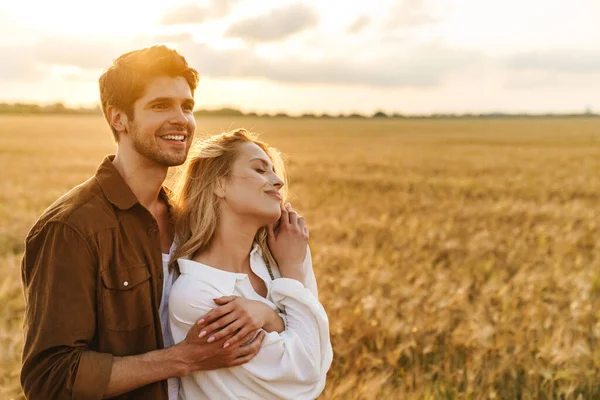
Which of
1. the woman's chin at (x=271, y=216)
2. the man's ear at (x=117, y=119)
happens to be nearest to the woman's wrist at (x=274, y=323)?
the woman's chin at (x=271, y=216)

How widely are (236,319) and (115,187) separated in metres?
0.78

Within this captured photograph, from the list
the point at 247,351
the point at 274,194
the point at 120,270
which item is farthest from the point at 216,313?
the point at 274,194

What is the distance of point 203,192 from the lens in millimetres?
3133

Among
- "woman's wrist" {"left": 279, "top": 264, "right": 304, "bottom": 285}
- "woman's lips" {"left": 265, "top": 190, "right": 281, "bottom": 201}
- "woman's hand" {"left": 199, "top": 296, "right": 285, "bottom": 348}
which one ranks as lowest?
"woman's hand" {"left": 199, "top": 296, "right": 285, "bottom": 348}

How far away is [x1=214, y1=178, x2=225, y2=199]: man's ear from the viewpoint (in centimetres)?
309

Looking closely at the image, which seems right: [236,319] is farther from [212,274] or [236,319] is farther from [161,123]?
[161,123]

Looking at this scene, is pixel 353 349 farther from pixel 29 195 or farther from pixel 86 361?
pixel 29 195

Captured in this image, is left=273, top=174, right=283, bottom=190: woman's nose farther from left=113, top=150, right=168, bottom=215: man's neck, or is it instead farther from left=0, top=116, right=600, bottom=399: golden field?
left=0, top=116, right=600, bottom=399: golden field

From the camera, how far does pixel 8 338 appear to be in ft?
15.6

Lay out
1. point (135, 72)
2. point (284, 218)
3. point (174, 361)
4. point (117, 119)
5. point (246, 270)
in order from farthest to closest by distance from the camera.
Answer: point (284, 218), point (246, 270), point (117, 119), point (135, 72), point (174, 361)

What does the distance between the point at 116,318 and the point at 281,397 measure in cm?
75

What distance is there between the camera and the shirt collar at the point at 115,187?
283 cm

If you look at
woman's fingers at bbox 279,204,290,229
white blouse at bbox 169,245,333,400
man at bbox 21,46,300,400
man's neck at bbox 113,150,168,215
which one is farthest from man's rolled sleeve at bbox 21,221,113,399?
woman's fingers at bbox 279,204,290,229

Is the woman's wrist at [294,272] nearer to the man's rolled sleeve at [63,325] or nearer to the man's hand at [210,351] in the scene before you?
the man's hand at [210,351]
